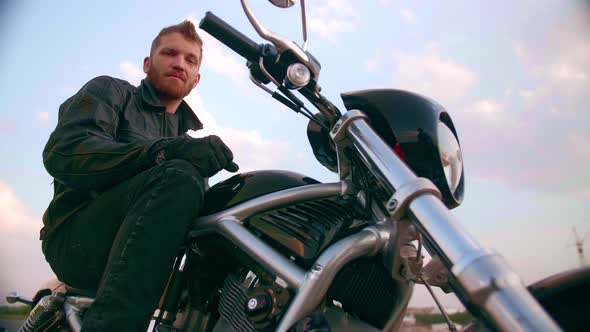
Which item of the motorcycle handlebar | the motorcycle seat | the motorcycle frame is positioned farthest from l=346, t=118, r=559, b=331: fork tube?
the motorcycle seat

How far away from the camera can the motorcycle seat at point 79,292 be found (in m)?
1.97

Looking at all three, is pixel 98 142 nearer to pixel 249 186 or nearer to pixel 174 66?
pixel 249 186

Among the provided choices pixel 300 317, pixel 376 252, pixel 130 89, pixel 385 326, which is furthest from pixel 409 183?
pixel 130 89

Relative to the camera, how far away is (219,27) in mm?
1504

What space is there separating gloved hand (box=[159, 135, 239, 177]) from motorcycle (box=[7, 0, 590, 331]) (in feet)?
0.37

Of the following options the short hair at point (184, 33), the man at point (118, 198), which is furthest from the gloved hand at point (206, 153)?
the short hair at point (184, 33)

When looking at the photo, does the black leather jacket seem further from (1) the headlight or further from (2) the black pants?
(1) the headlight

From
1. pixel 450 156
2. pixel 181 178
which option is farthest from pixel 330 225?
pixel 181 178

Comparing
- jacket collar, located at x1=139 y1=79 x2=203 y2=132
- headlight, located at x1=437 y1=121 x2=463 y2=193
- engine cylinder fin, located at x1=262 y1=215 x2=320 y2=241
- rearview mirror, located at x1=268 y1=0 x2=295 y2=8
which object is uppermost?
rearview mirror, located at x1=268 y1=0 x2=295 y2=8

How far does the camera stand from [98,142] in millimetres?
1825

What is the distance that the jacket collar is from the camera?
254cm

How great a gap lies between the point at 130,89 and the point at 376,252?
1.72m

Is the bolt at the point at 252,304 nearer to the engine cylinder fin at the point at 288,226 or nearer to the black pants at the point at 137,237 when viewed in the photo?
the engine cylinder fin at the point at 288,226

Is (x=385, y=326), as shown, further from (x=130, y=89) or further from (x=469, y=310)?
(x=130, y=89)
